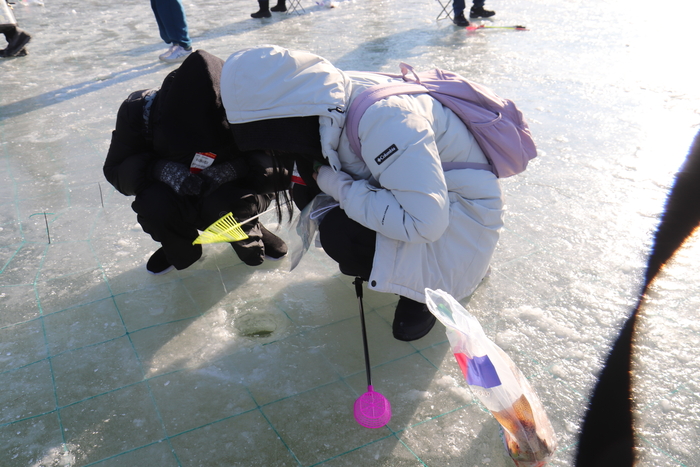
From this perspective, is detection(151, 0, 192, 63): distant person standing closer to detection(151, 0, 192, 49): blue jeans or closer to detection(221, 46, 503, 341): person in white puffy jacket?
detection(151, 0, 192, 49): blue jeans

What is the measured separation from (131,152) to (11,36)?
164 inches

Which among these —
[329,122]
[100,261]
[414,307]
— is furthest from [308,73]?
[100,261]

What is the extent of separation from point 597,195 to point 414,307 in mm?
1300

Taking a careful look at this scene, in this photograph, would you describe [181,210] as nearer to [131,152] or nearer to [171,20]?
[131,152]

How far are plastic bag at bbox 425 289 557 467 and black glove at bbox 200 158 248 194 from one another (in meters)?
0.97

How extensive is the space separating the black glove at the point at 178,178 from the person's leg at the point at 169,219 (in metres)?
0.02

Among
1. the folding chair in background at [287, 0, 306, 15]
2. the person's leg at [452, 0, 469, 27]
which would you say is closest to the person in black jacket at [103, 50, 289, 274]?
the person's leg at [452, 0, 469, 27]

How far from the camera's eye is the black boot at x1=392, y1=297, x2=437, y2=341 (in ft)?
5.94

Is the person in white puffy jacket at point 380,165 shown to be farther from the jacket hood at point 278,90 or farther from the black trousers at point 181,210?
the black trousers at point 181,210

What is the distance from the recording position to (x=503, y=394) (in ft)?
4.30

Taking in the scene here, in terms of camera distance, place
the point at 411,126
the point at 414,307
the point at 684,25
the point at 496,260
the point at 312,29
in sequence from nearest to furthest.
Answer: the point at 411,126 → the point at 414,307 → the point at 496,260 → the point at 684,25 → the point at 312,29

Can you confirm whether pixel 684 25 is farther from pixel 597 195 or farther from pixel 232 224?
pixel 232 224

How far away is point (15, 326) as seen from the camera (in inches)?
74.9

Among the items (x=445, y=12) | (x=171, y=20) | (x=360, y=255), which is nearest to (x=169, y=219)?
(x=360, y=255)
